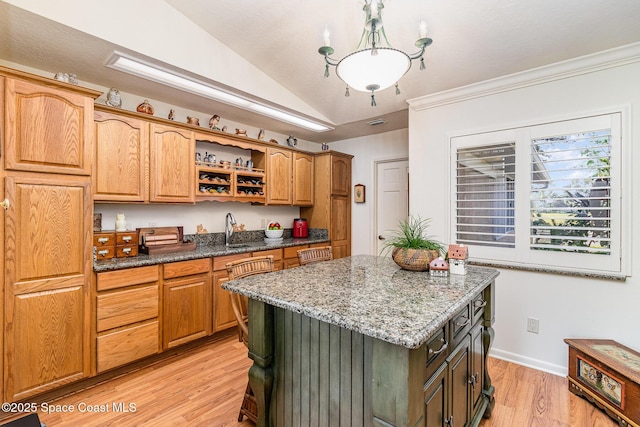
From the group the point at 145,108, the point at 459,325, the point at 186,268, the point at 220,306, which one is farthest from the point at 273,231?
the point at 459,325

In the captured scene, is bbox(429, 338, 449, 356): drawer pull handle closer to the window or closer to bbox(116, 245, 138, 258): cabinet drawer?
the window

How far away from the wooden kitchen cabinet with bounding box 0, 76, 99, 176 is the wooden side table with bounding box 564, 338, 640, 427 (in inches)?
153

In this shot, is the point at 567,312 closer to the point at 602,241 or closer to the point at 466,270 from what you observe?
the point at 602,241

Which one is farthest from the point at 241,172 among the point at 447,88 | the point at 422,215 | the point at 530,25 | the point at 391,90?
the point at 530,25

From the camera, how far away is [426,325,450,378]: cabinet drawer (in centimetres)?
117

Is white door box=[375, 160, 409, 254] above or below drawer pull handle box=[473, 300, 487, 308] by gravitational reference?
above

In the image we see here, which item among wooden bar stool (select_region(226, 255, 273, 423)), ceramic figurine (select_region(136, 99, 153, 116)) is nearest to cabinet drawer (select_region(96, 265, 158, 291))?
wooden bar stool (select_region(226, 255, 273, 423))

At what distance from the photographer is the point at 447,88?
2.91 meters

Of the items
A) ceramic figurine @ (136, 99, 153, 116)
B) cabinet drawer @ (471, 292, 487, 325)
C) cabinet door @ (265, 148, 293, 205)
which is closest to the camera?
cabinet drawer @ (471, 292, 487, 325)

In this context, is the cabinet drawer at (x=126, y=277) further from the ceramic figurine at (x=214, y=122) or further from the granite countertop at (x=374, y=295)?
the ceramic figurine at (x=214, y=122)

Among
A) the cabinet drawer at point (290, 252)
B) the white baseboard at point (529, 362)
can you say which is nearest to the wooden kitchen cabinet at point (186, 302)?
the cabinet drawer at point (290, 252)

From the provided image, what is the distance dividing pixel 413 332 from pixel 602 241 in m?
2.28

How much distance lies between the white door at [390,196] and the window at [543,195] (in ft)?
4.08

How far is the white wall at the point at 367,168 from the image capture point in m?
4.29
